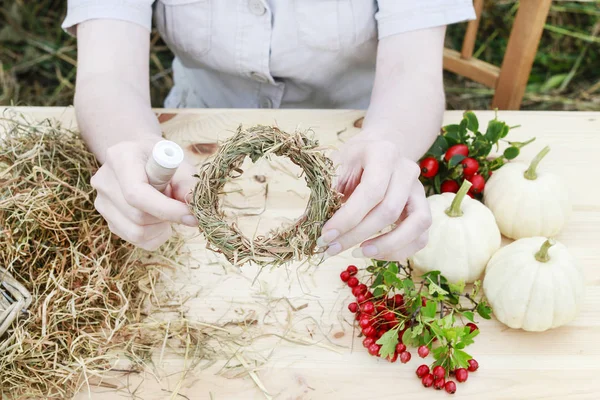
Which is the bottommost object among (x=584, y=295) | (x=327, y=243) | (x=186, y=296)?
(x=186, y=296)

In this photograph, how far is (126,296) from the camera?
92 centimetres

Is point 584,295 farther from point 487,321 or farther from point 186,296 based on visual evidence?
point 186,296

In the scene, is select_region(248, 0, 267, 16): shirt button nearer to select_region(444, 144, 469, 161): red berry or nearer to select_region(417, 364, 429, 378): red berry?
select_region(444, 144, 469, 161): red berry

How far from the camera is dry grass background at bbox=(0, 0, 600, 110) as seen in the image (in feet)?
8.04

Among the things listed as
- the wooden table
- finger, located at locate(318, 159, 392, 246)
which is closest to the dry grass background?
the wooden table

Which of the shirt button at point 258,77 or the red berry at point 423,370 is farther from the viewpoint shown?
the shirt button at point 258,77

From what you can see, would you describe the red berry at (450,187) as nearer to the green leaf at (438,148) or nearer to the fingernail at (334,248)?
the green leaf at (438,148)

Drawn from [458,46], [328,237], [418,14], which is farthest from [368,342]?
[458,46]

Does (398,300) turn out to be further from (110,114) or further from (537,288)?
(110,114)

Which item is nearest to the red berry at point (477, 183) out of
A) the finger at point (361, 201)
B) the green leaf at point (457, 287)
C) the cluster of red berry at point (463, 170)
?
the cluster of red berry at point (463, 170)

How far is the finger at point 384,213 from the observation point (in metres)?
0.77

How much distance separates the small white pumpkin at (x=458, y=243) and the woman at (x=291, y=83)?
0.09 m

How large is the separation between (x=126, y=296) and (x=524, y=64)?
105 centimetres

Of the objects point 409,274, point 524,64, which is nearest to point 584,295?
point 409,274
